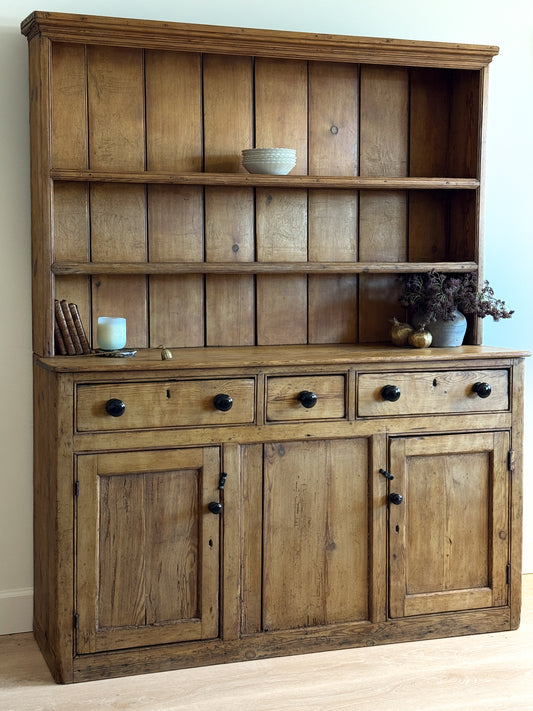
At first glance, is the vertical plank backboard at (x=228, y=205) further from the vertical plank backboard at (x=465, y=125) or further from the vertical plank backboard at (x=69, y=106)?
the vertical plank backboard at (x=465, y=125)

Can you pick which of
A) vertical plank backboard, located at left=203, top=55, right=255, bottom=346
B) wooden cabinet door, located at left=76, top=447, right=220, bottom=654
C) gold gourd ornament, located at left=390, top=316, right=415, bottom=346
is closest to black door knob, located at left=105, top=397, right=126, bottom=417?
wooden cabinet door, located at left=76, top=447, right=220, bottom=654

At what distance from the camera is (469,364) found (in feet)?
10.0

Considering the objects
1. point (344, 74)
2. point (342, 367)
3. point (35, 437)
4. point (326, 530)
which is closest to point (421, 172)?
point (344, 74)

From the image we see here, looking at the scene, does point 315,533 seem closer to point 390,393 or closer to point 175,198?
point 390,393

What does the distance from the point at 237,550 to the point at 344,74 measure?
5.90ft

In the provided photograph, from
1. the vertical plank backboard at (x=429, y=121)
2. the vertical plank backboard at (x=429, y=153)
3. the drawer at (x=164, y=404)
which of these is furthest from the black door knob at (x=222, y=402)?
the vertical plank backboard at (x=429, y=121)

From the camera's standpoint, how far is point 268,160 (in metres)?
3.10

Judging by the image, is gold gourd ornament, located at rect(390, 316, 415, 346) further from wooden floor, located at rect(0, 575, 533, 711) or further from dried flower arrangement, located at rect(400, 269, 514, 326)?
wooden floor, located at rect(0, 575, 533, 711)

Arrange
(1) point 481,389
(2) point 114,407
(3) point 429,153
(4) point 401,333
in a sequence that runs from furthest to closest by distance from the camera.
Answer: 1. (3) point 429,153
2. (4) point 401,333
3. (1) point 481,389
4. (2) point 114,407

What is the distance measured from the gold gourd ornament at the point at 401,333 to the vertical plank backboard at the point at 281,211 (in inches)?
13.6

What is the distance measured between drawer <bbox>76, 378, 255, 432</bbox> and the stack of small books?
0.98 feet

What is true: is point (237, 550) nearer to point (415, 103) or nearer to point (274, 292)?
point (274, 292)

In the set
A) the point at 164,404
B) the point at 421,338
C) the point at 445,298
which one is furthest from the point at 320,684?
the point at 445,298

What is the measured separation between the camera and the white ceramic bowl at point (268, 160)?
3.10m
